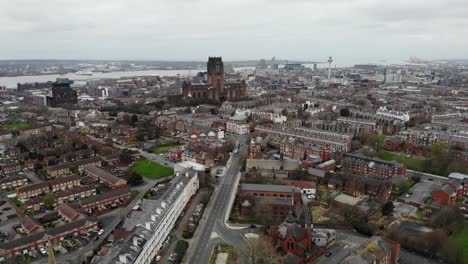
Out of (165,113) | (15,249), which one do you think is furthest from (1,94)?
(15,249)

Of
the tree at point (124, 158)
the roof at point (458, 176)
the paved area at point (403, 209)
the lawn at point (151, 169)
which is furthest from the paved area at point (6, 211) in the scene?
the roof at point (458, 176)

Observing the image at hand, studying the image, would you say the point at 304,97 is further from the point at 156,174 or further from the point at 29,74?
the point at 29,74

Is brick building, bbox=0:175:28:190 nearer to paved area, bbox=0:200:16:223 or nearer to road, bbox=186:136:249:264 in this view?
paved area, bbox=0:200:16:223

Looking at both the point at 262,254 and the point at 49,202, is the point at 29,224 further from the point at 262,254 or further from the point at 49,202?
the point at 262,254

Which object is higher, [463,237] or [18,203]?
[463,237]

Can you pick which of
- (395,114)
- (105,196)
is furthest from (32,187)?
(395,114)

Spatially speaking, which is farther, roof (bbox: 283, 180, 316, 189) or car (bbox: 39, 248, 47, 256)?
roof (bbox: 283, 180, 316, 189)

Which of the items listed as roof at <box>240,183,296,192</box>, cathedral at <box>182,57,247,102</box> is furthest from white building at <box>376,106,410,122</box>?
roof at <box>240,183,296,192</box>
